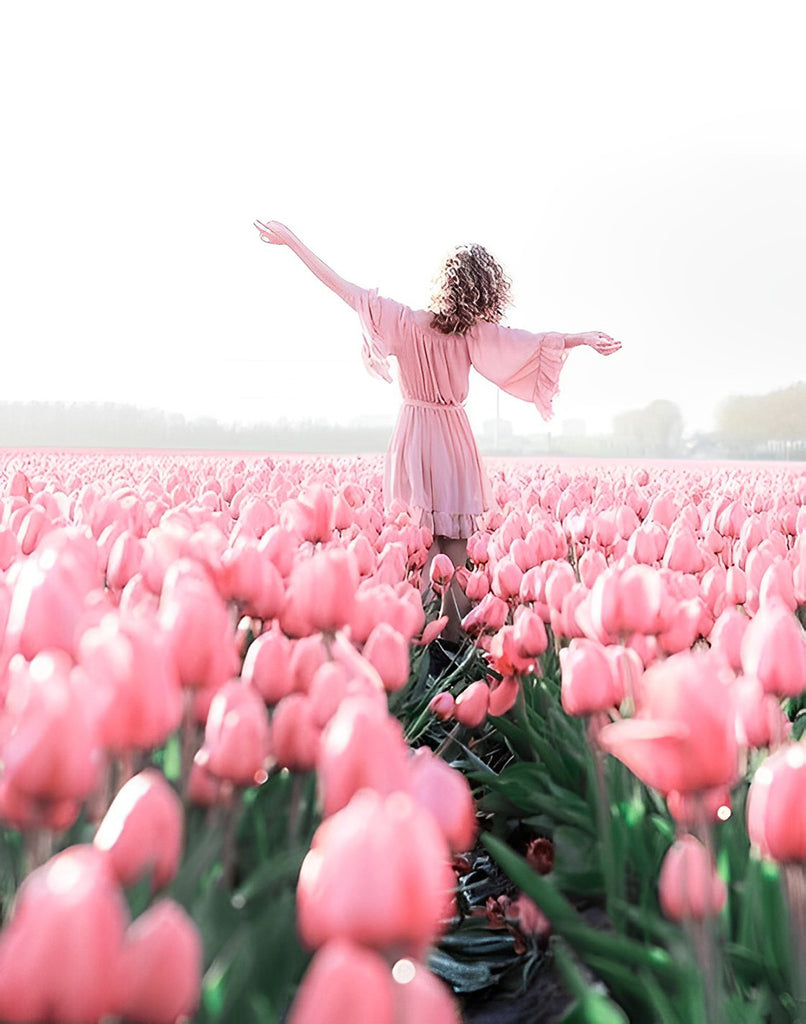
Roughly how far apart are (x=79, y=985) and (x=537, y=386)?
4.85 metres

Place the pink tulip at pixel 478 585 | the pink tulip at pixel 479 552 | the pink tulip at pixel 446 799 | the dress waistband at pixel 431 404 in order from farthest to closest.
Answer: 1. the dress waistband at pixel 431 404
2. the pink tulip at pixel 479 552
3. the pink tulip at pixel 478 585
4. the pink tulip at pixel 446 799

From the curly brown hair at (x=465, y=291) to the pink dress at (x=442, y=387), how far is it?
0.07 metres

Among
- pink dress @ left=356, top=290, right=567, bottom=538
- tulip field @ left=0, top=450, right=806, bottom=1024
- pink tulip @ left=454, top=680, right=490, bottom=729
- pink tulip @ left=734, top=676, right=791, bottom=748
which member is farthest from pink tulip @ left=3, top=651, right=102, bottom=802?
pink dress @ left=356, top=290, right=567, bottom=538

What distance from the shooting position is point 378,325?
513 centimetres

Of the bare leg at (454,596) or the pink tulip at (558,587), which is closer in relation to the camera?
the pink tulip at (558,587)

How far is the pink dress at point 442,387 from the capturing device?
515 centimetres

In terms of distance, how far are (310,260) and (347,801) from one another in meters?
4.51

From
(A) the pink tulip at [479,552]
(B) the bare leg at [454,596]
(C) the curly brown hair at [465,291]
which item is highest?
(C) the curly brown hair at [465,291]

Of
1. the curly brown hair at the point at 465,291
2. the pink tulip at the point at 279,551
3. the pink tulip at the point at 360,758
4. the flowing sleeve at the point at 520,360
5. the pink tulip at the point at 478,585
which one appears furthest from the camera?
the flowing sleeve at the point at 520,360

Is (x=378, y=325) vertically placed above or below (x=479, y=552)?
above

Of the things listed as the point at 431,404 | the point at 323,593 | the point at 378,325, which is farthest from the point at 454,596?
the point at 323,593

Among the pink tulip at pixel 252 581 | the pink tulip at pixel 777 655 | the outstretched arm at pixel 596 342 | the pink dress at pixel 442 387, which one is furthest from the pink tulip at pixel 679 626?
the pink dress at pixel 442 387

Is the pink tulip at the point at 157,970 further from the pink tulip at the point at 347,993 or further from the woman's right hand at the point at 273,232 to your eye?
the woman's right hand at the point at 273,232

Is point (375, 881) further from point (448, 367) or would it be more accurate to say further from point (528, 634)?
point (448, 367)
